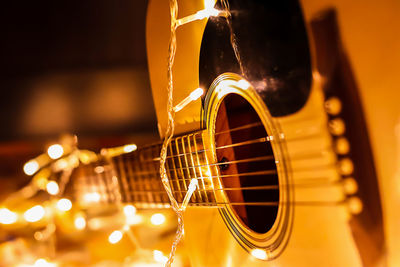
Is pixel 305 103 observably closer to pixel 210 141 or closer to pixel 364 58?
pixel 364 58

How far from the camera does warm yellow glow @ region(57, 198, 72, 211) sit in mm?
1199

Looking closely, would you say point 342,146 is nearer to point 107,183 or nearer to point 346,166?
point 346,166

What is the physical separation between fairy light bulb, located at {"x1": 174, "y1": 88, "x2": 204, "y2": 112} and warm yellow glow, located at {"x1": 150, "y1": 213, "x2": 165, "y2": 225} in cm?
36

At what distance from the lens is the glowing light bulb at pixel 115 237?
104 cm

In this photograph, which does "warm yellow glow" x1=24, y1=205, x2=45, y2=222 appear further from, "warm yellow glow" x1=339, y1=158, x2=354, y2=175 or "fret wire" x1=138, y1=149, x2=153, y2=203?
"warm yellow glow" x1=339, y1=158, x2=354, y2=175

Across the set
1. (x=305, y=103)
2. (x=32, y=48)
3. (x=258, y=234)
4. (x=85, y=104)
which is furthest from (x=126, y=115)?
(x=305, y=103)

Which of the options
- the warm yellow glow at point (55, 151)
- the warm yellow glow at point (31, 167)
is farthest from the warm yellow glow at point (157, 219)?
the warm yellow glow at point (31, 167)

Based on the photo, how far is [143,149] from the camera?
830 millimetres

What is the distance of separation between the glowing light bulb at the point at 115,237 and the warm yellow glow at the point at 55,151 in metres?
0.39

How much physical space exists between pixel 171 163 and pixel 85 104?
663mm

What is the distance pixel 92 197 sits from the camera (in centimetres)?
109

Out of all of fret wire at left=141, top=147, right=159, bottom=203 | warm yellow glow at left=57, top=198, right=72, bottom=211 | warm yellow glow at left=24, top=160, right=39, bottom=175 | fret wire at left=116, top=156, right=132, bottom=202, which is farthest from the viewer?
warm yellow glow at left=24, top=160, right=39, bottom=175

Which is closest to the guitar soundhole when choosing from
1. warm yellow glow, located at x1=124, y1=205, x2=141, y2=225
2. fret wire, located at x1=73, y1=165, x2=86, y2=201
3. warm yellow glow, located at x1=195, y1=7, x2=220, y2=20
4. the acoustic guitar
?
the acoustic guitar

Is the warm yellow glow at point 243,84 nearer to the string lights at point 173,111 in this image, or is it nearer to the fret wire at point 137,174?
the string lights at point 173,111
